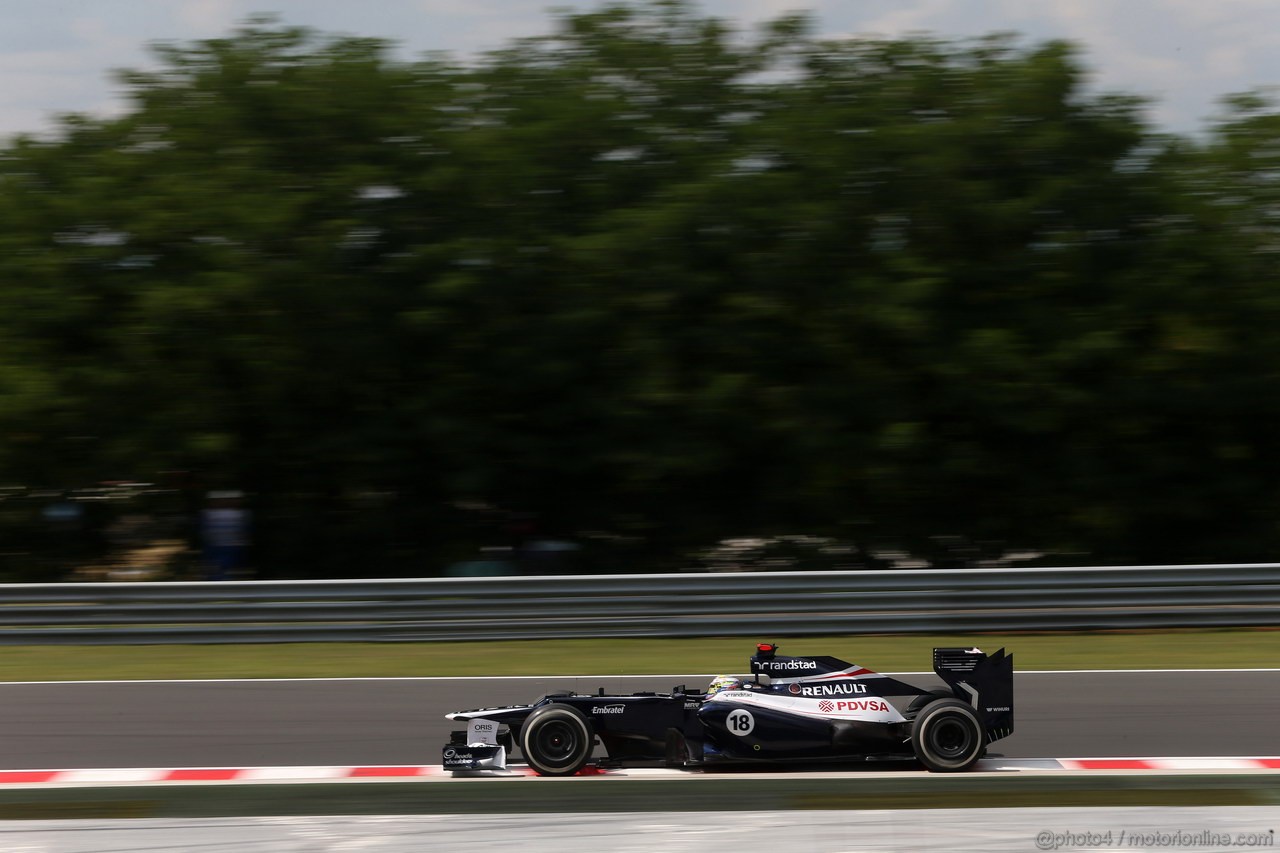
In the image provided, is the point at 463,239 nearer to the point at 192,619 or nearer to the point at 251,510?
the point at 251,510

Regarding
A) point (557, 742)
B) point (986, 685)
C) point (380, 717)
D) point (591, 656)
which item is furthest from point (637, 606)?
point (986, 685)

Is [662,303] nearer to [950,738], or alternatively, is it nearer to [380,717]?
[380,717]

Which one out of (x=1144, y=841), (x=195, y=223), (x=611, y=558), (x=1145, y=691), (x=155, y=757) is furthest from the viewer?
(x=611, y=558)

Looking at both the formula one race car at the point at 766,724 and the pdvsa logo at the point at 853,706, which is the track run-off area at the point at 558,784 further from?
the pdvsa logo at the point at 853,706

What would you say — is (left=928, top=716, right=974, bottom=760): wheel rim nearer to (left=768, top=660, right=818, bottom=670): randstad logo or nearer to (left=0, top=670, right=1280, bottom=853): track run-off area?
(left=0, top=670, right=1280, bottom=853): track run-off area

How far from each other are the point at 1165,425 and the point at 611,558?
601cm

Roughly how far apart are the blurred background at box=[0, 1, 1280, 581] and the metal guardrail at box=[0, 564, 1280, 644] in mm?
3398

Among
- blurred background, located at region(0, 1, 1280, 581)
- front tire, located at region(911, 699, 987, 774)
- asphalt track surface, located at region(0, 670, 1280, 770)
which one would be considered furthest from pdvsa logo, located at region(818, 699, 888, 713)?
blurred background, located at region(0, 1, 1280, 581)

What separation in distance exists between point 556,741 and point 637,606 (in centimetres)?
474

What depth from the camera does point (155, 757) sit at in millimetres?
7109

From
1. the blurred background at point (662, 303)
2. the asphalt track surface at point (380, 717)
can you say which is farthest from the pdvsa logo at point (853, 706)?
the blurred background at point (662, 303)

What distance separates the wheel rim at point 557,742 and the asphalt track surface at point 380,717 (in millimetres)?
847

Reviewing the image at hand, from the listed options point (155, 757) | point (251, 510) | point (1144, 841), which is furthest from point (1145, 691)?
point (251, 510)

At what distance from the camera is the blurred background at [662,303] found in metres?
14.3
